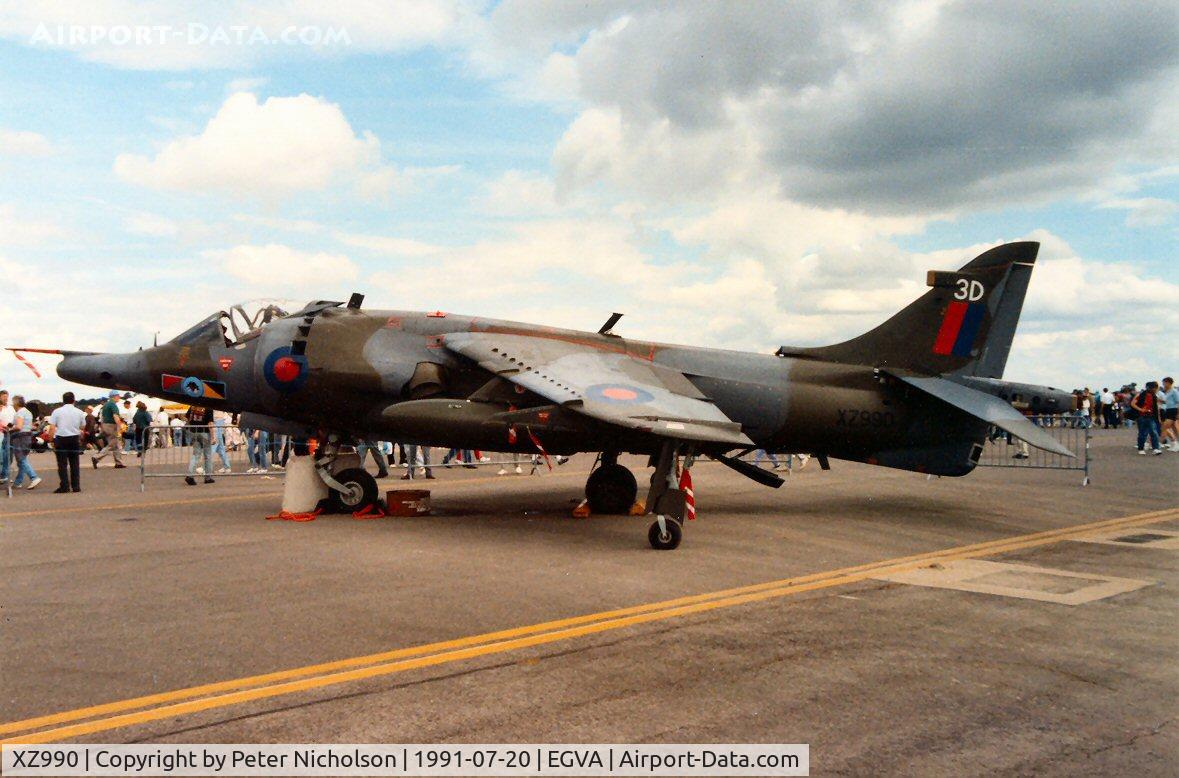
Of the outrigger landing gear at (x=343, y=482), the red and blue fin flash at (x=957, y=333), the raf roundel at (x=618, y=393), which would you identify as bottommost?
the outrigger landing gear at (x=343, y=482)

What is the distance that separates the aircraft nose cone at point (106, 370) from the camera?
13984 millimetres

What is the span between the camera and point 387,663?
5.74m

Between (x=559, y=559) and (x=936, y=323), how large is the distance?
7624 mm

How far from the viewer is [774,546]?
35.2 feet

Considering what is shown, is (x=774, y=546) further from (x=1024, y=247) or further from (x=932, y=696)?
(x=1024, y=247)

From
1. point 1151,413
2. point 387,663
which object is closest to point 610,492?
A: point 387,663

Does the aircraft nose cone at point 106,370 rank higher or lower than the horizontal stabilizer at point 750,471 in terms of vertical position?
higher

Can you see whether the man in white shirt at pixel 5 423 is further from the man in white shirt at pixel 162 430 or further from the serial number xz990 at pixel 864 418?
the serial number xz990 at pixel 864 418

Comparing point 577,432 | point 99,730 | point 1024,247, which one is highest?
point 1024,247

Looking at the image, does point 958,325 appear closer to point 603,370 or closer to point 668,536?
point 603,370

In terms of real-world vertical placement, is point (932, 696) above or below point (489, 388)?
below

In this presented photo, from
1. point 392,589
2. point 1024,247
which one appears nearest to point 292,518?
point 392,589

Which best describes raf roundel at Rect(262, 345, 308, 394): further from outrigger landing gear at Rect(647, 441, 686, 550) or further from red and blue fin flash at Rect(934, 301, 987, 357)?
red and blue fin flash at Rect(934, 301, 987, 357)
